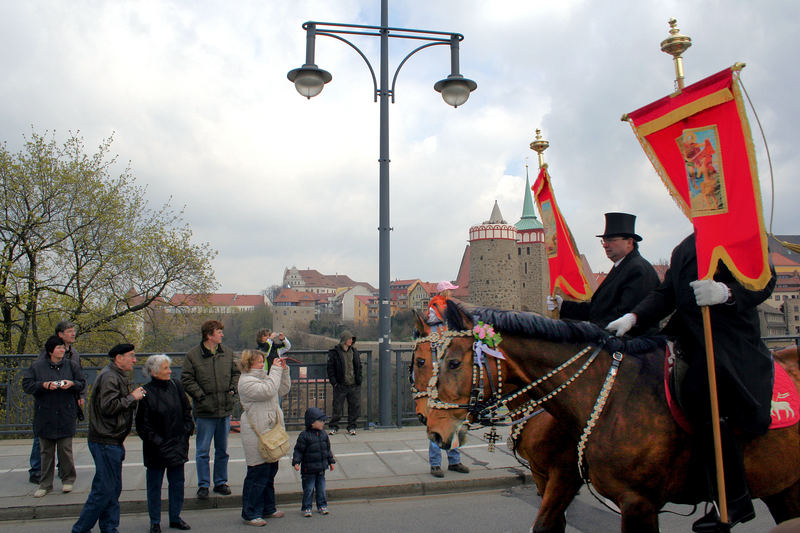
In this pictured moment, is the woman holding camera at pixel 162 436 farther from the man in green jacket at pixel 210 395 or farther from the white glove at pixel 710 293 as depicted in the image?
the white glove at pixel 710 293

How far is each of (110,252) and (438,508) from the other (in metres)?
19.2

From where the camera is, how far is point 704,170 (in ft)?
11.9

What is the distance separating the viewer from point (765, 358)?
3729mm

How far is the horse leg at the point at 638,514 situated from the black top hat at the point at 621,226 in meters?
2.10

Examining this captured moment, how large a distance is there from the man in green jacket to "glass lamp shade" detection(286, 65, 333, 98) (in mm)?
4930

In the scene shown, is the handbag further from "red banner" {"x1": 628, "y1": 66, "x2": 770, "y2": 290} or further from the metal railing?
"red banner" {"x1": 628, "y1": 66, "x2": 770, "y2": 290}

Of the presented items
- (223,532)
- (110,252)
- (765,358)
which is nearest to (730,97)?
(765,358)

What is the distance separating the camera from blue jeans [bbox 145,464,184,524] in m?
5.77

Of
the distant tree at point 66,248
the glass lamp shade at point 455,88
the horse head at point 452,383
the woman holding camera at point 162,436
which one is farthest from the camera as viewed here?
the distant tree at point 66,248

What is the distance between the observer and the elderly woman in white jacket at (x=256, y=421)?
6133 millimetres

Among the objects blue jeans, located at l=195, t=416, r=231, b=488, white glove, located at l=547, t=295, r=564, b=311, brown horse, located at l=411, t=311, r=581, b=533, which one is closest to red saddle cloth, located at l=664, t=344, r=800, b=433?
brown horse, located at l=411, t=311, r=581, b=533

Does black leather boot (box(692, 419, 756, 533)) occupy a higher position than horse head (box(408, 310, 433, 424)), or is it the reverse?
horse head (box(408, 310, 433, 424))

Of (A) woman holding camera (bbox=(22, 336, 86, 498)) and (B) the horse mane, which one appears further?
(A) woman holding camera (bbox=(22, 336, 86, 498))

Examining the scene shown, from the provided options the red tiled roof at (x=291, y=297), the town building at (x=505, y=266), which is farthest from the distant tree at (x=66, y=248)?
the red tiled roof at (x=291, y=297)
